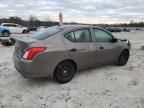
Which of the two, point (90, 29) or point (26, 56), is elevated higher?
point (90, 29)

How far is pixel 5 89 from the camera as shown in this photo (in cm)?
480

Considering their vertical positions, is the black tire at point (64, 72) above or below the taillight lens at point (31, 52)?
below

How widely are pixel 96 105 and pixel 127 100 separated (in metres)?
0.71

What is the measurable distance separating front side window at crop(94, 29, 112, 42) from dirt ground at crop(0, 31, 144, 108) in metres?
0.98

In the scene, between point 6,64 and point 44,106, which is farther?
point 6,64

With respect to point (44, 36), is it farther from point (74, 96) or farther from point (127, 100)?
point (127, 100)

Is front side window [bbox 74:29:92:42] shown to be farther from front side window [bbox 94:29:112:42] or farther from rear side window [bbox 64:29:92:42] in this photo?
front side window [bbox 94:29:112:42]

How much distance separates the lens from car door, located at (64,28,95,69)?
503cm

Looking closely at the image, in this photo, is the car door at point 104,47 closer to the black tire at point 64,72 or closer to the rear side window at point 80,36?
the rear side window at point 80,36

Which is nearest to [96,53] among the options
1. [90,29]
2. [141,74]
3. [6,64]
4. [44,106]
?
[90,29]

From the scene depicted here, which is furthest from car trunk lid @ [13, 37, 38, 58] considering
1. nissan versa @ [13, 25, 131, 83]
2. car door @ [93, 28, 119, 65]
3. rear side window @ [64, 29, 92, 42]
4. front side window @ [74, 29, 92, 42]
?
car door @ [93, 28, 119, 65]

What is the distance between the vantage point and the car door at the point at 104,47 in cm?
571

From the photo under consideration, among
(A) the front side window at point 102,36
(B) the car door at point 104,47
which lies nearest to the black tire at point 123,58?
(B) the car door at point 104,47

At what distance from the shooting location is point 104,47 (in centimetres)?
584
